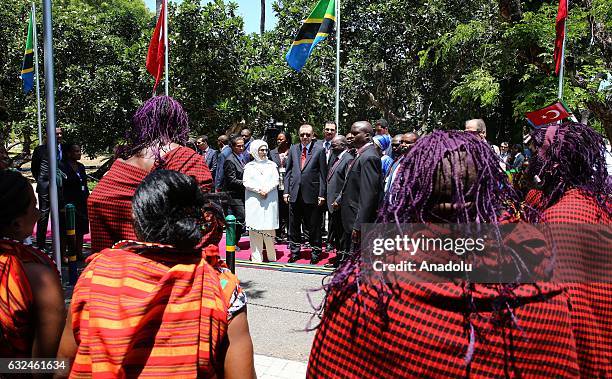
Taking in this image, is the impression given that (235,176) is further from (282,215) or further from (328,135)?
(328,135)

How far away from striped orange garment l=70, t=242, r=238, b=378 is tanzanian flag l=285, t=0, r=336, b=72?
9.06 meters

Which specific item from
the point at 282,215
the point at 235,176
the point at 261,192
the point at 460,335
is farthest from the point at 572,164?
the point at 282,215

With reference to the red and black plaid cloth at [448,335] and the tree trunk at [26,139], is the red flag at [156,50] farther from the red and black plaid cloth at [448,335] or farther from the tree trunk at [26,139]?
the tree trunk at [26,139]

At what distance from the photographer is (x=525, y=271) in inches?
67.1

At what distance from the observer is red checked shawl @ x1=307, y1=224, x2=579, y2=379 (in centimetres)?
161

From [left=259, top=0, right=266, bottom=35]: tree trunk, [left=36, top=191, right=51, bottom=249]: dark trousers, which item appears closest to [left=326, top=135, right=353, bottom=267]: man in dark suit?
[left=36, top=191, right=51, bottom=249]: dark trousers

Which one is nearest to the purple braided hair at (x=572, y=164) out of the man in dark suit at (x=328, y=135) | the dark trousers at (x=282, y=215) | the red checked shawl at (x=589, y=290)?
the red checked shawl at (x=589, y=290)

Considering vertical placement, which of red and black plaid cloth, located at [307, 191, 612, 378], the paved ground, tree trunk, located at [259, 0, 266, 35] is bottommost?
the paved ground

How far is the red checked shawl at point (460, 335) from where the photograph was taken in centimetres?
161

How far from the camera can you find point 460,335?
1608mm

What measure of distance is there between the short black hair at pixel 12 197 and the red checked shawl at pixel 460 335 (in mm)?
1486

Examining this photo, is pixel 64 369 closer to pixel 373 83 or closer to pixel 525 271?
pixel 525 271

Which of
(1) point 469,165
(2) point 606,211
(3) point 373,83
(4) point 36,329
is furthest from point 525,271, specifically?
(3) point 373,83

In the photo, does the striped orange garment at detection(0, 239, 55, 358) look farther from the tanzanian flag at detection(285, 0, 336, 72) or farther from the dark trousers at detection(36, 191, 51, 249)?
the tanzanian flag at detection(285, 0, 336, 72)
